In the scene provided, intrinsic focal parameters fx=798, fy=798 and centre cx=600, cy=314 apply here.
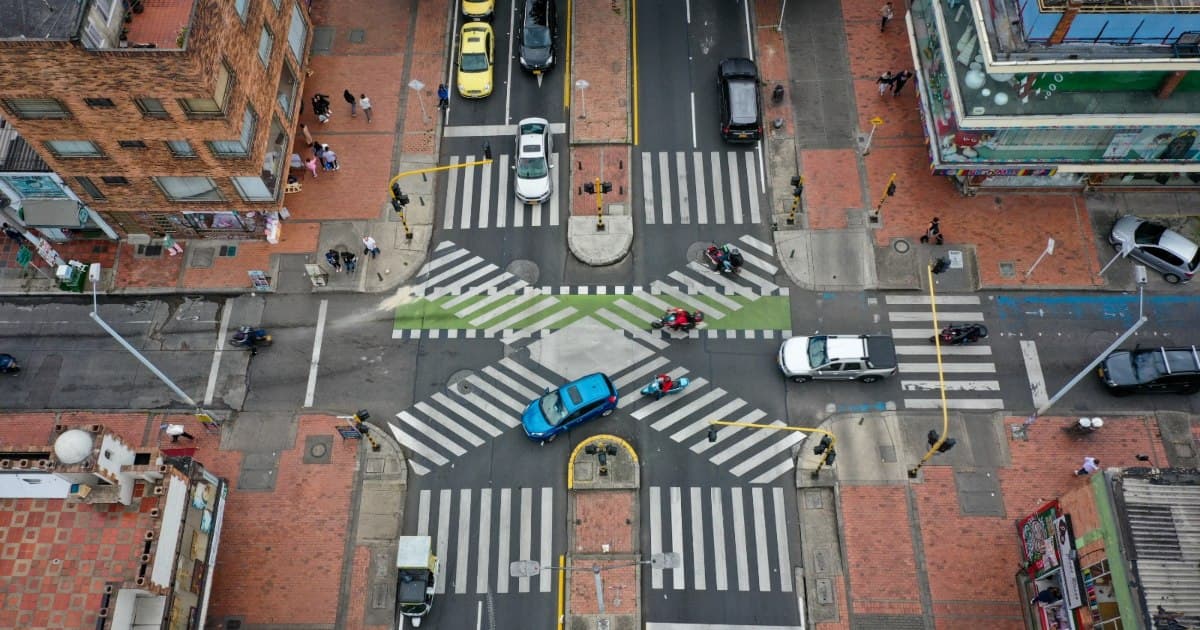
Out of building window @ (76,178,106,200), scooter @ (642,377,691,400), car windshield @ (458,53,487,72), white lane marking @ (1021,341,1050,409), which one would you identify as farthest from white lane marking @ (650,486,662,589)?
building window @ (76,178,106,200)

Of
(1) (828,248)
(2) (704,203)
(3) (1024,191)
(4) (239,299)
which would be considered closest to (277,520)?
(4) (239,299)

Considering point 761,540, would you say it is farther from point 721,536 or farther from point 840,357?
point 840,357

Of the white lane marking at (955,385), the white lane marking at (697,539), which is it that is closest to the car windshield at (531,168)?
the white lane marking at (697,539)

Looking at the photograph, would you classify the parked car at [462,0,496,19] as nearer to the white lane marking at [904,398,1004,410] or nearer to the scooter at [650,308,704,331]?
the scooter at [650,308,704,331]

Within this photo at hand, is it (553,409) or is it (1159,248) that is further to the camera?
(1159,248)

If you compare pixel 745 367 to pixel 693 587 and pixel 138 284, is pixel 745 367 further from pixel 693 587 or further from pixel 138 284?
pixel 138 284

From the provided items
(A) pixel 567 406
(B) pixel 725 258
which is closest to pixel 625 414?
(A) pixel 567 406

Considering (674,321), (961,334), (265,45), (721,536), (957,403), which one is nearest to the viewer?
(721,536)

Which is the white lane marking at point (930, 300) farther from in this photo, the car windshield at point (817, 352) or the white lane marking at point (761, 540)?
Answer: the white lane marking at point (761, 540)
